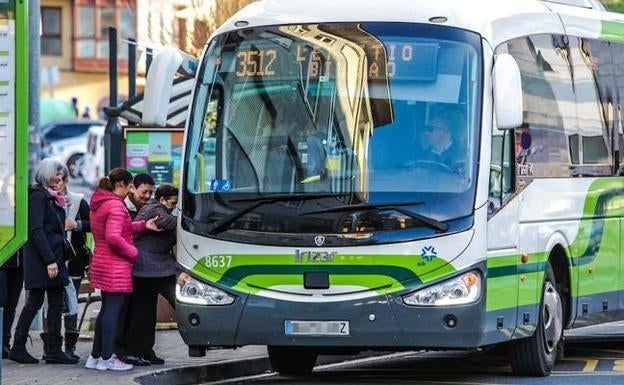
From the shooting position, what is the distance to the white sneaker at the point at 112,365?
48.4 ft

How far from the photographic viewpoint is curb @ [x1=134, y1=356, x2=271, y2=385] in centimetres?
1445

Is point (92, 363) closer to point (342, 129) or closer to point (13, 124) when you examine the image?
point (342, 129)

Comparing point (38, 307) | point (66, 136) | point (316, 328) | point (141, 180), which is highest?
point (141, 180)

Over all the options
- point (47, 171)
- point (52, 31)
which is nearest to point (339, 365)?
point (47, 171)

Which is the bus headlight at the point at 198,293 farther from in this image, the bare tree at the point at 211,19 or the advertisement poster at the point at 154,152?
the bare tree at the point at 211,19

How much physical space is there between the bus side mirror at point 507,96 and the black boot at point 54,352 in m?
4.26

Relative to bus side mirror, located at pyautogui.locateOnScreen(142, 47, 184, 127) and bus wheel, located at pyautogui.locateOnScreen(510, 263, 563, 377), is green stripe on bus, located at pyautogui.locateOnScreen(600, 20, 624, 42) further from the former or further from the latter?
bus side mirror, located at pyautogui.locateOnScreen(142, 47, 184, 127)

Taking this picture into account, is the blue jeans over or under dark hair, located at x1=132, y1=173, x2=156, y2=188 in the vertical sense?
under

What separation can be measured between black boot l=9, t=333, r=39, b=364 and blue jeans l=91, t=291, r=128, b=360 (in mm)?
756

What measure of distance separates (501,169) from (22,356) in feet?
14.4

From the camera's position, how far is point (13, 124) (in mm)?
11328

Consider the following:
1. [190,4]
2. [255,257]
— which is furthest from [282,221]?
[190,4]

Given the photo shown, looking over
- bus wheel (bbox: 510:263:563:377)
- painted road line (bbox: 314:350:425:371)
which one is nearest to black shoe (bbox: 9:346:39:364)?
painted road line (bbox: 314:350:425:371)

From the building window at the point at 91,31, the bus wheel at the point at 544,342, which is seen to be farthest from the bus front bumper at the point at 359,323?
the building window at the point at 91,31
